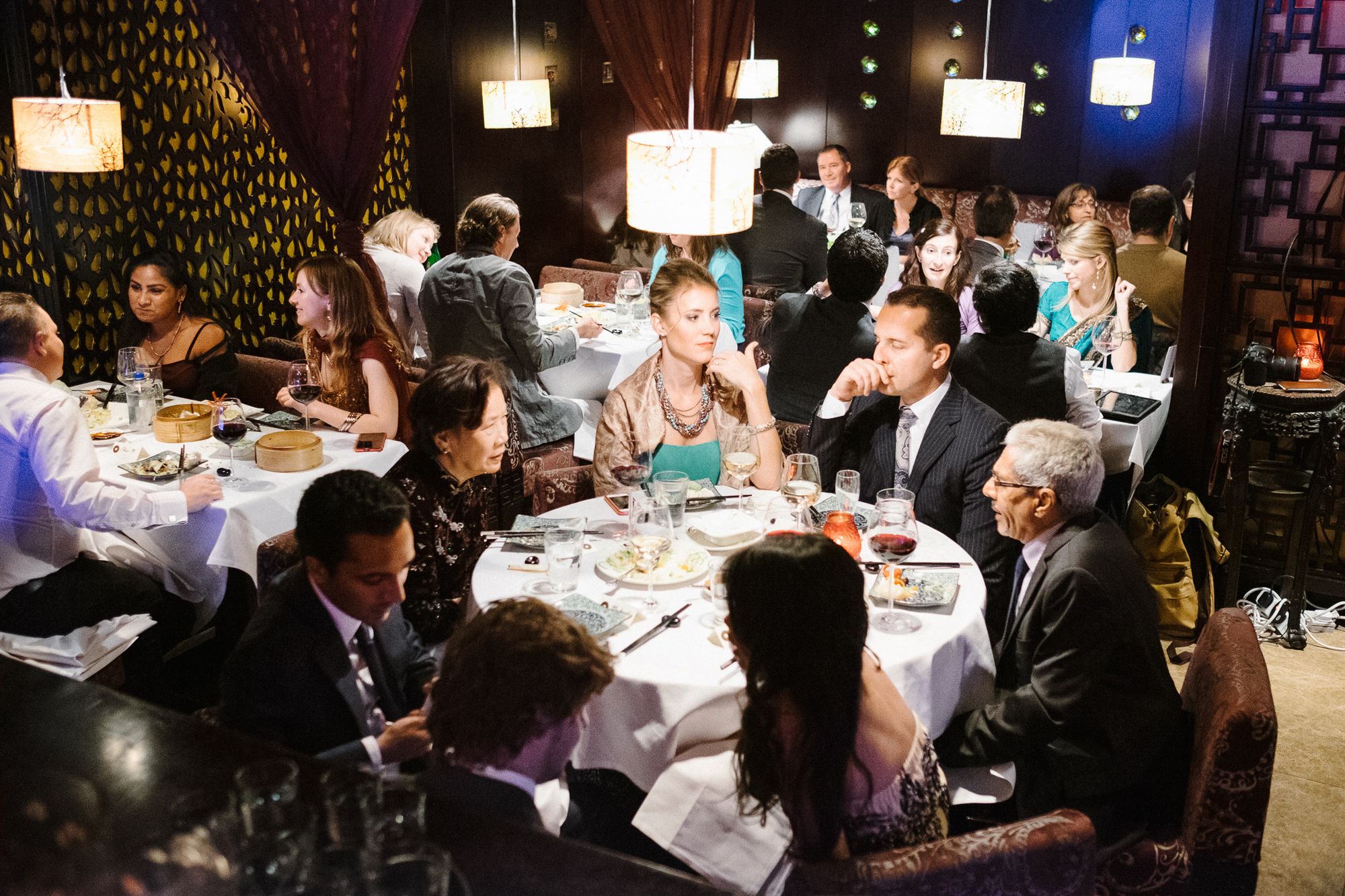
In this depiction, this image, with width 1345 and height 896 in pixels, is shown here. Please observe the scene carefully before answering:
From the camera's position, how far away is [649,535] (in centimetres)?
299

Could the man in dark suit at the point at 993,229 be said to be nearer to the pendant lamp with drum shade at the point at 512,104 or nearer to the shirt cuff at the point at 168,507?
the pendant lamp with drum shade at the point at 512,104

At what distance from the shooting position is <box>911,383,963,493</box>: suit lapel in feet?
11.6

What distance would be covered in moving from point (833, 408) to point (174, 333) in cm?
269

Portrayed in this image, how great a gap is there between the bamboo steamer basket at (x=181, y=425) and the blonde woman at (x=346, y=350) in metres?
0.29

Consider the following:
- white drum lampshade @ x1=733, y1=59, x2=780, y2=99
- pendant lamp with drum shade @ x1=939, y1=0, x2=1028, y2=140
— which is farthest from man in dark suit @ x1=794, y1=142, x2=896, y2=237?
white drum lampshade @ x1=733, y1=59, x2=780, y2=99

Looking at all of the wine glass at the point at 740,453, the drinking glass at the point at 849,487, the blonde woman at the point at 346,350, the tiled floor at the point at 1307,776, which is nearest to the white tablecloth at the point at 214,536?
the blonde woman at the point at 346,350

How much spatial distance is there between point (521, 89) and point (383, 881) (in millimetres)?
7024

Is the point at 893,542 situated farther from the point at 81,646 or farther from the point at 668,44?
the point at 81,646

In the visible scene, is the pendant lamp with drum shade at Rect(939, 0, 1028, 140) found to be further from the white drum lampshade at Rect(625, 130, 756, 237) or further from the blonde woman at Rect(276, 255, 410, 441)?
the blonde woman at Rect(276, 255, 410, 441)

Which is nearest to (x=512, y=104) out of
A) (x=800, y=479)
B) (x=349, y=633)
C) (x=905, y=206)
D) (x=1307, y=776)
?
(x=905, y=206)

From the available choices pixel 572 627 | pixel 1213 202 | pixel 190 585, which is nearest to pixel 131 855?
pixel 572 627

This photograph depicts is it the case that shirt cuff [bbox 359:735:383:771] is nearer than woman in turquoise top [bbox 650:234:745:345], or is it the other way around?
shirt cuff [bbox 359:735:383:771]

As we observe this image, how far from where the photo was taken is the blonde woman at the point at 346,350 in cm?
416

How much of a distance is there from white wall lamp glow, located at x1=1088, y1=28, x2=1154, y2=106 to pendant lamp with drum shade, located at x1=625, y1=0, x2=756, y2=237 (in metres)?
5.93
